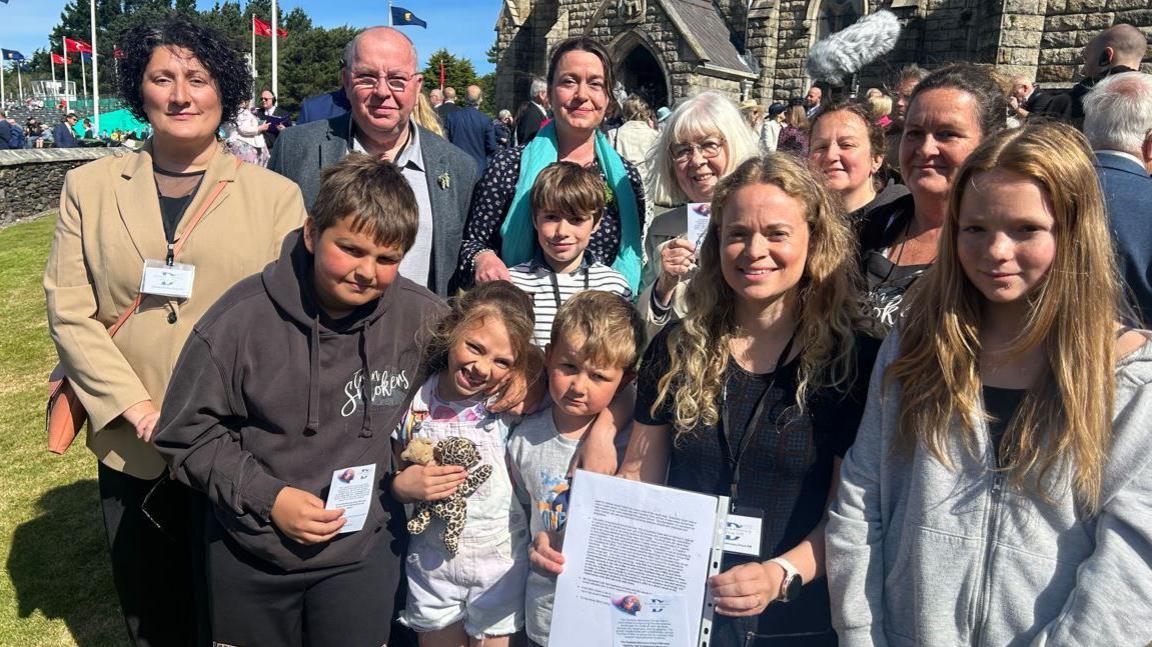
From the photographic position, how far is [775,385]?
210 centimetres

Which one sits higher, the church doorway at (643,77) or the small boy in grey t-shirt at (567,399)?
the church doorway at (643,77)

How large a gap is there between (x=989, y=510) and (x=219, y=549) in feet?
7.15

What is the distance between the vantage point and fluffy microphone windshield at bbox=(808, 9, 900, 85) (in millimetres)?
14367

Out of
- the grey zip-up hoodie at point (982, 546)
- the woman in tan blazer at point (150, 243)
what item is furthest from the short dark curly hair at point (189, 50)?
the grey zip-up hoodie at point (982, 546)

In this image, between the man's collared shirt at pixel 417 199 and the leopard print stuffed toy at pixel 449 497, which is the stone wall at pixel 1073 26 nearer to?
the man's collared shirt at pixel 417 199

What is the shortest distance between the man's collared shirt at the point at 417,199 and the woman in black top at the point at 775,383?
1517 mm

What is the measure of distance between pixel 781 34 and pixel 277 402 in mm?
17635

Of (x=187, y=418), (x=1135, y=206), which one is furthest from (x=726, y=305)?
(x=1135, y=206)

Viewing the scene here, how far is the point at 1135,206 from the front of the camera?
130 inches

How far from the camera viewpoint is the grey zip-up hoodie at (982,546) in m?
1.59

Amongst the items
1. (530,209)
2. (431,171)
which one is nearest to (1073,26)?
(530,209)

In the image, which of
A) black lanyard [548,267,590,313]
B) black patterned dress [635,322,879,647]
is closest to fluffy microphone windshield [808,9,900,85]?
black lanyard [548,267,590,313]

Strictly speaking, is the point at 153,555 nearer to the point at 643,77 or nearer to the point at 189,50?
the point at 189,50

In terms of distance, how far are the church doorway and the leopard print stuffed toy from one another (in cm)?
1841
